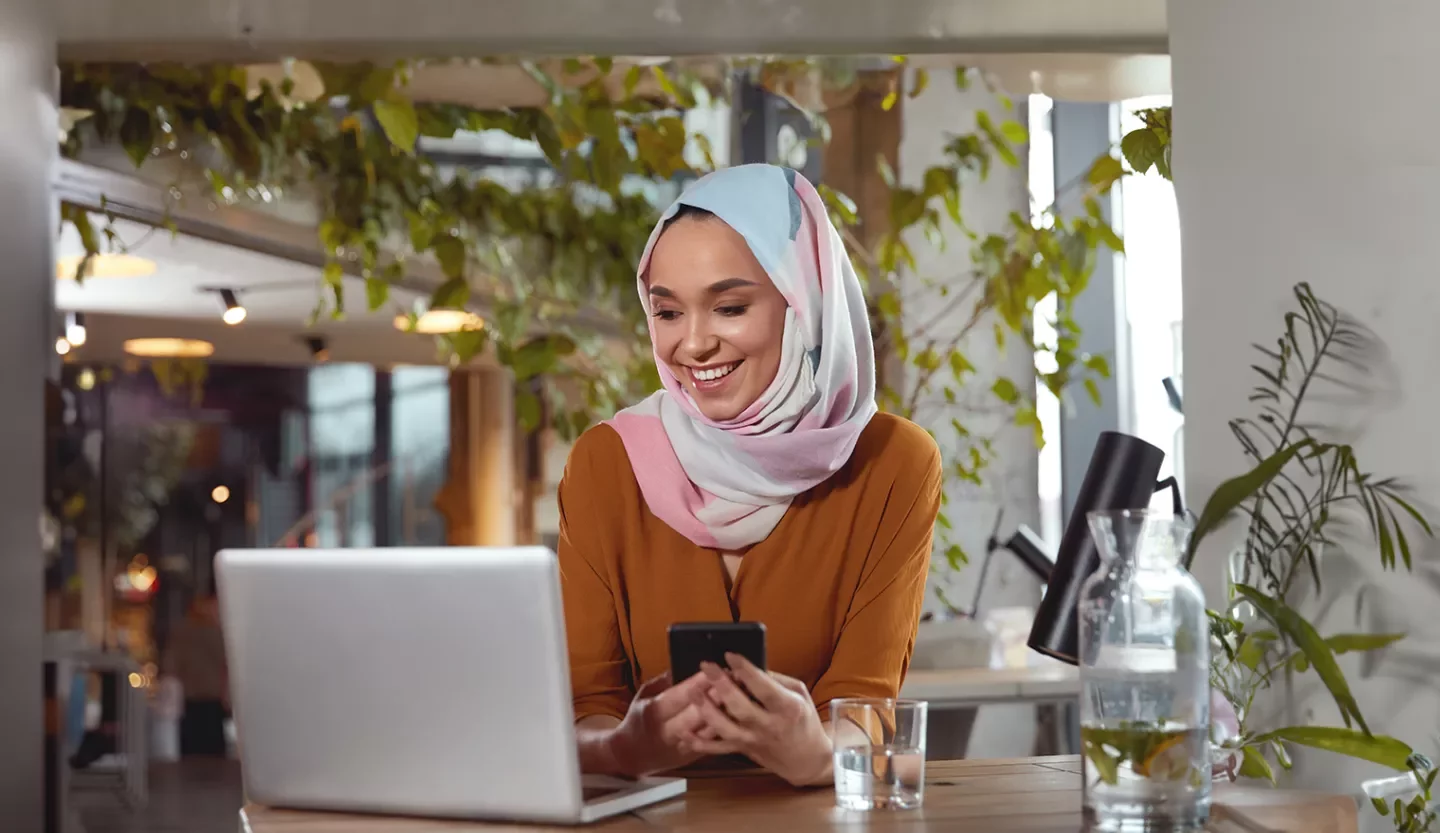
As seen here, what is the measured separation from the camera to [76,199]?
415 cm

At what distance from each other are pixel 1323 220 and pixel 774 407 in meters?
0.67

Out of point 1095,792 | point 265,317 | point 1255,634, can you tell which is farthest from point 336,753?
point 265,317

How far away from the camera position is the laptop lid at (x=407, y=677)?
1146 millimetres

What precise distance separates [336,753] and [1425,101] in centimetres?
126

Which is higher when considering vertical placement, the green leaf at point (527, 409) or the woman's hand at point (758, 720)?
the green leaf at point (527, 409)

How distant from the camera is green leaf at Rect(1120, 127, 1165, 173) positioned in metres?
2.21

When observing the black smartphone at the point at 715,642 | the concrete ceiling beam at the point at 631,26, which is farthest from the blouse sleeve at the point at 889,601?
the concrete ceiling beam at the point at 631,26

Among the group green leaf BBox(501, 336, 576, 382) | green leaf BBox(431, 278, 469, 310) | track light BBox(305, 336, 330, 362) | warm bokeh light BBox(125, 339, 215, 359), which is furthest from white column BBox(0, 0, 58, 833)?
track light BBox(305, 336, 330, 362)

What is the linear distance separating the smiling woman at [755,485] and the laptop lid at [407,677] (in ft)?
1.44

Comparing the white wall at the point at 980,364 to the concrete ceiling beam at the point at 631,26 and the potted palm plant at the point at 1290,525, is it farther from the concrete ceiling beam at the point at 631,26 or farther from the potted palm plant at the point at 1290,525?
the potted palm plant at the point at 1290,525

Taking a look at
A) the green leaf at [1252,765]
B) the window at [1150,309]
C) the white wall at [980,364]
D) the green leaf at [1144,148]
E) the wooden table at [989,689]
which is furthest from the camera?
the white wall at [980,364]

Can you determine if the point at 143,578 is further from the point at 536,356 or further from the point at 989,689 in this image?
the point at 989,689

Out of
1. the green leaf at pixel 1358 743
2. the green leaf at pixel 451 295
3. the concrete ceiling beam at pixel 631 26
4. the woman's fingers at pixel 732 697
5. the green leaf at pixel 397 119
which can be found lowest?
the green leaf at pixel 1358 743

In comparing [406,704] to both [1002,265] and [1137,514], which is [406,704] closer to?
[1137,514]
